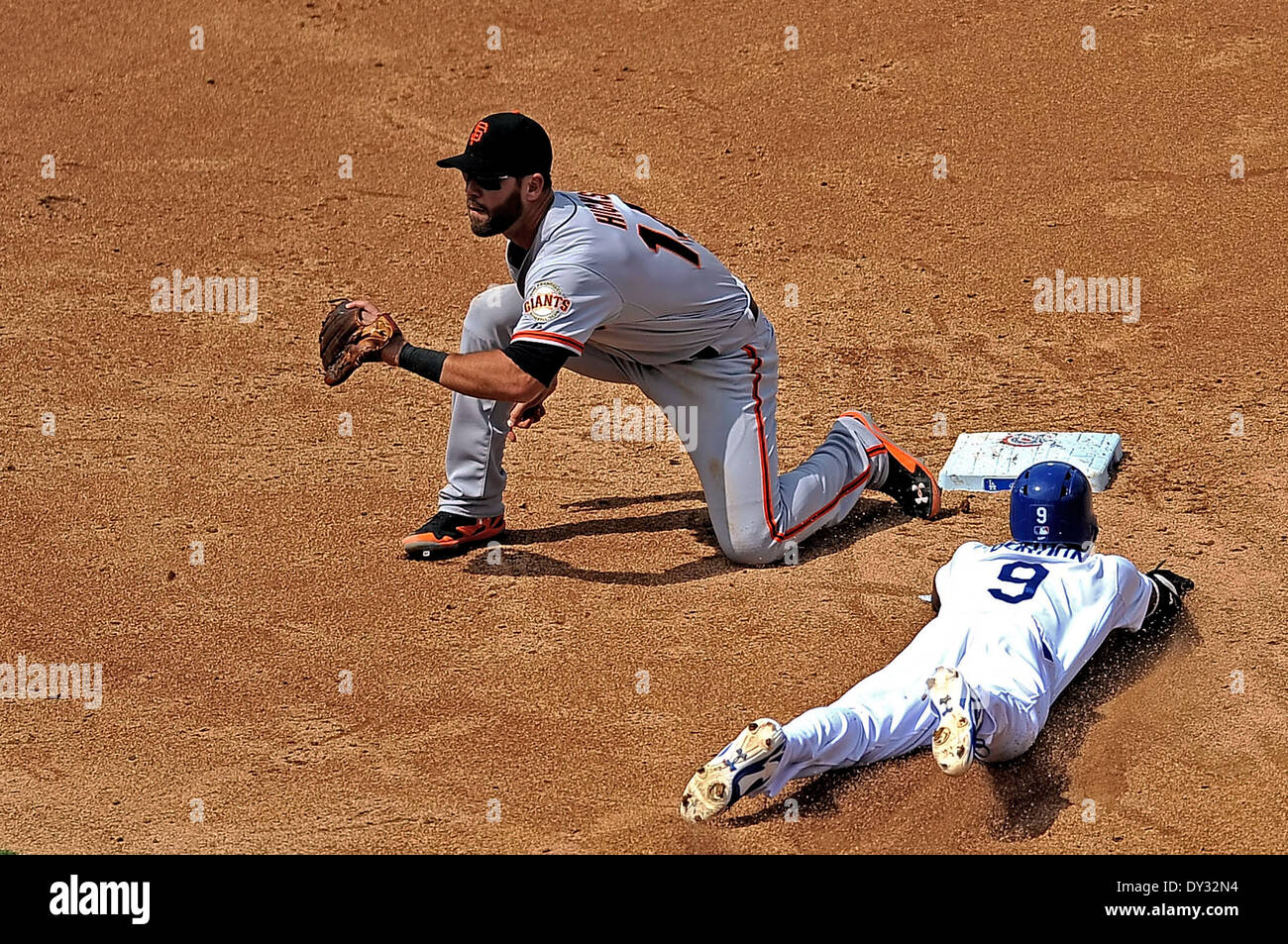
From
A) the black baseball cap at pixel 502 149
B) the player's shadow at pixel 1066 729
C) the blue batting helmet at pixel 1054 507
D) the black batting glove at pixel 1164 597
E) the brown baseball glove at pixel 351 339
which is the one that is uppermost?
the black baseball cap at pixel 502 149

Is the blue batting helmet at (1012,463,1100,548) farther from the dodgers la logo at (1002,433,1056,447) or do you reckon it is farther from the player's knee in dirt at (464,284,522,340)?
the player's knee in dirt at (464,284,522,340)

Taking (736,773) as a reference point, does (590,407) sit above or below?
above

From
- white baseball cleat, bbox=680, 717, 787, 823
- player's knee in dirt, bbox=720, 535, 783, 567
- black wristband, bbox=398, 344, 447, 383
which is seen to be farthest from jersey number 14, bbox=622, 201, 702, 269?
white baseball cleat, bbox=680, 717, 787, 823

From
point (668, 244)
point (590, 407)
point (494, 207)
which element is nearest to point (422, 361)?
point (494, 207)

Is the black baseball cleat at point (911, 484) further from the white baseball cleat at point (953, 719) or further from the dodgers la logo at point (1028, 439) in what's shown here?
the white baseball cleat at point (953, 719)

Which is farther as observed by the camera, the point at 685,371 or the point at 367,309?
the point at 685,371

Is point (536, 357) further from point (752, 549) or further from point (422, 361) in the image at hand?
point (752, 549)

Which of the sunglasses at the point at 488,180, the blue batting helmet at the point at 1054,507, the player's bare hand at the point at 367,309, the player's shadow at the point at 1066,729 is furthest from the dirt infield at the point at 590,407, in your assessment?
the sunglasses at the point at 488,180
